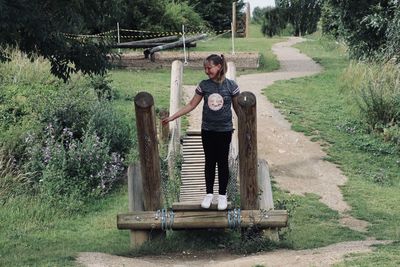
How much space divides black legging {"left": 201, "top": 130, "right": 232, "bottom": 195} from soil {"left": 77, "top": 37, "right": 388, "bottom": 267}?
2.58 feet

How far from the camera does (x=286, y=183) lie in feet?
37.3

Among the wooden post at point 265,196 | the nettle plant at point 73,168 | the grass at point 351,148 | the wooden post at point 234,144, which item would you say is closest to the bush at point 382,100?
the grass at point 351,148

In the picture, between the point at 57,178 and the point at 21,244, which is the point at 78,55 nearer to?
the point at 21,244

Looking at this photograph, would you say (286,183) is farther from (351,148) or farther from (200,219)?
(200,219)

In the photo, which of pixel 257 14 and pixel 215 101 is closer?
pixel 215 101

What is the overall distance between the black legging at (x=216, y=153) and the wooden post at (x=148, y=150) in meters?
0.53

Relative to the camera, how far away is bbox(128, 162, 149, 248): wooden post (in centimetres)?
741

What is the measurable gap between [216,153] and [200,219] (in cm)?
73

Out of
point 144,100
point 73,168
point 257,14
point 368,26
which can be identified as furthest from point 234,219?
point 257,14

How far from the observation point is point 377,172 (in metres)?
12.5

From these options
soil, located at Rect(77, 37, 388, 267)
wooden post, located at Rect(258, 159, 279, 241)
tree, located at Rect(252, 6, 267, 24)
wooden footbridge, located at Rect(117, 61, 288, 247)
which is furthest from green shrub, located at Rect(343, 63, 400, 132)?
tree, located at Rect(252, 6, 267, 24)

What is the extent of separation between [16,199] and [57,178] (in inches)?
28.2

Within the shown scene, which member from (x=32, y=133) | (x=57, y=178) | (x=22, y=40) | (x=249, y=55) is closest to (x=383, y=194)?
(x=57, y=178)

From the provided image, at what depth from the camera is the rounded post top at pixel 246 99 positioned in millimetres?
6566
